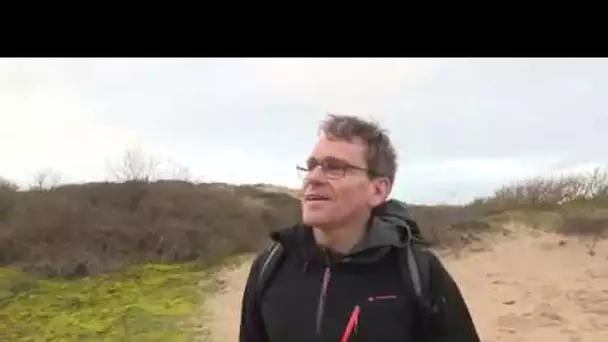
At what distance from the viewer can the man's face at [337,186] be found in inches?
75.6

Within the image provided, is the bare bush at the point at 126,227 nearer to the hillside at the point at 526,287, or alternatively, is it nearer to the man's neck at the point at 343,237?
the hillside at the point at 526,287

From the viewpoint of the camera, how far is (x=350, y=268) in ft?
6.35

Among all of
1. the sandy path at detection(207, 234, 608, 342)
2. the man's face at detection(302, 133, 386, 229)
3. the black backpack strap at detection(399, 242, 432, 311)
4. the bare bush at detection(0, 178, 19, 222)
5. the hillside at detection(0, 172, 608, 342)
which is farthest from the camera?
the bare bush at detection(0, 178, 19, 222)

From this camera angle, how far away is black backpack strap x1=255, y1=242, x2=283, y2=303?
202 centimetres

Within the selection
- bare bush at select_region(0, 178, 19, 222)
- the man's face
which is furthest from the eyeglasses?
Result: bare bush at select_region(0, 178, 19, 222)

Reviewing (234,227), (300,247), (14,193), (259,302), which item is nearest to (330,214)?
(300,247)

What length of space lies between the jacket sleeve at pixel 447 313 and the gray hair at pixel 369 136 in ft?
0.92

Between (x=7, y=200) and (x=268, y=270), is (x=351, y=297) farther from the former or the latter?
(x=7, y=200)

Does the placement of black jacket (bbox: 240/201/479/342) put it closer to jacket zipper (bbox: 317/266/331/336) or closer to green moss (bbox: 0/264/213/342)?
jacket zipper (bbox: 317/266/331/336)

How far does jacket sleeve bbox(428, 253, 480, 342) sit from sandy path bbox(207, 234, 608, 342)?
16.6 ft

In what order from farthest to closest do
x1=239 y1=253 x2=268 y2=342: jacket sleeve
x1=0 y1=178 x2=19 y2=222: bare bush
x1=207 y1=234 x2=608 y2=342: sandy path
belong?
x1=0 y1=178 x2=19 y2=222: bare bush
x1=207 y1=234 x2=608 y2=342: sandy path
x1=239 y1=253 x2=268 y2=342: jacket sleeve

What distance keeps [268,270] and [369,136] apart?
1.43 feet

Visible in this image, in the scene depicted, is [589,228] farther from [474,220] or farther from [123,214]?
[123,214]

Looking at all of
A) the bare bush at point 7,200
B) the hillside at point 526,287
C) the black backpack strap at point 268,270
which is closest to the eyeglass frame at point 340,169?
the black backpack strap at point 268,270
